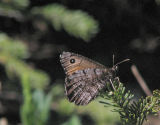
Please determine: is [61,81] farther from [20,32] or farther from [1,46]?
[1,46]

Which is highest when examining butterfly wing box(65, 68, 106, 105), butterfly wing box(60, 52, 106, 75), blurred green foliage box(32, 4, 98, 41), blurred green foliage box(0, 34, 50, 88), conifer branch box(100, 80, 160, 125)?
blurred green foliage box(32, 4, 98, 41)

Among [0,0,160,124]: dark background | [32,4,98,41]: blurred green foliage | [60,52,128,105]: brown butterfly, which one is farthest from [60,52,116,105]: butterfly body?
[0,0,160,124]: dark background

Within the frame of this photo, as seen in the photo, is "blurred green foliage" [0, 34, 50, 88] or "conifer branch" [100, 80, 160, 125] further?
"blurred green foliage" [0, 34, 50, 88]

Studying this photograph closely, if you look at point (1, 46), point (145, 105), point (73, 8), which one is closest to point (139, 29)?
point (73, 8)

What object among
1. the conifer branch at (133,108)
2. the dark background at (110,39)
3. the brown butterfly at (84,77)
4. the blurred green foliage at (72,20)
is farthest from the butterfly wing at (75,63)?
the dark background at (110,39)

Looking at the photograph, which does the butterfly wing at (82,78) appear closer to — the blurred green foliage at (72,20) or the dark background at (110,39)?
the blurred green foliage at (72,20)

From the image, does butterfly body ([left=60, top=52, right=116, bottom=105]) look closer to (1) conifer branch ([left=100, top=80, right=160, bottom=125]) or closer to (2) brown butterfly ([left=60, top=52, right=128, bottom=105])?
(2) brown butterfly ([left=60, top=52, right=128, bottom=105])

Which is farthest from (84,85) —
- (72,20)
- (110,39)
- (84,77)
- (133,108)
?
(110,39)

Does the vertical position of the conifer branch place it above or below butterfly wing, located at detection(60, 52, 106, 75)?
below
